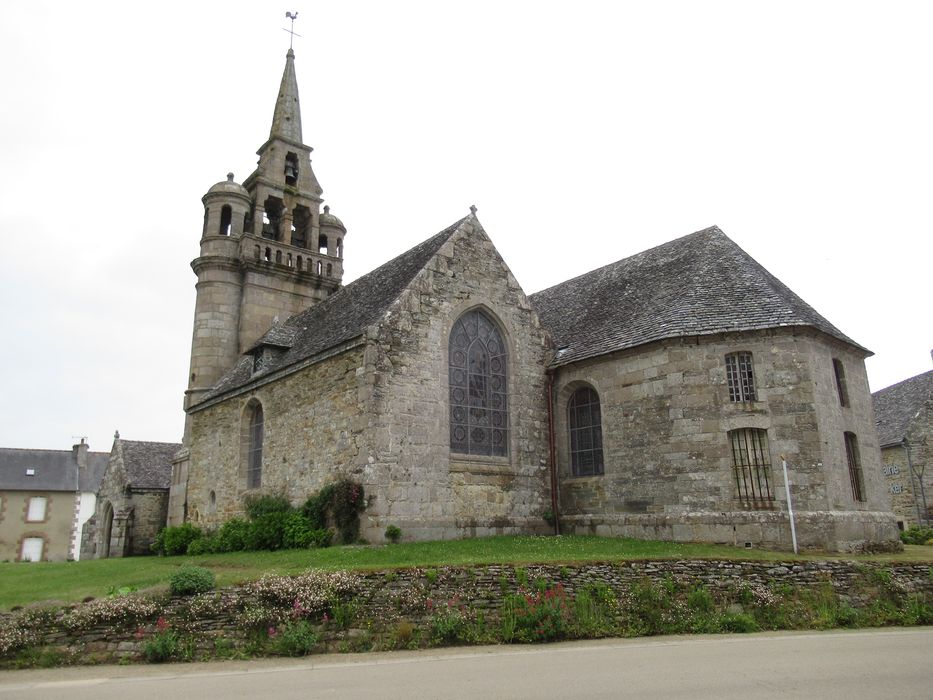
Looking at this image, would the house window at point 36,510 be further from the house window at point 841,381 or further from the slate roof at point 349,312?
the house window at point 841,381

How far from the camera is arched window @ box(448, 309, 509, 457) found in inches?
740

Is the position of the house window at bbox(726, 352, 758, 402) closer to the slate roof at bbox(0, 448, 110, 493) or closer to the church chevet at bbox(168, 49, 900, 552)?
the church chevet at bbox(168, 49, 900, 552)

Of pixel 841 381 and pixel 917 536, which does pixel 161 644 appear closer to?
pixel 841 381

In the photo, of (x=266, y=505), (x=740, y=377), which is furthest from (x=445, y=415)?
(x=740, y=377)

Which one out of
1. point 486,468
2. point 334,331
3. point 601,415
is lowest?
point 486,468

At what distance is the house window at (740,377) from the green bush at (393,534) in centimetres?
878

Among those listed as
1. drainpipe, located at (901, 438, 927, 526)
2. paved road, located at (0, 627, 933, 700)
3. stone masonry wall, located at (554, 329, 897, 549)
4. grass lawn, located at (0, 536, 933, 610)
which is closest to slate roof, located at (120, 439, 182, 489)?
grass lawn, located at (0, 536, 933, 610)

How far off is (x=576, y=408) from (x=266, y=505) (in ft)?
30.5

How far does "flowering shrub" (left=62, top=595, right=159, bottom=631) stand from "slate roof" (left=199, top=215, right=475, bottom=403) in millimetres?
8462

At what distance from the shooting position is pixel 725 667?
8.76 meters

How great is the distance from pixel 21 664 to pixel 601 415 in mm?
14094

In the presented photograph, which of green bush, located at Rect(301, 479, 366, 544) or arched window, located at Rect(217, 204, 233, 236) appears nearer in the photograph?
green bush, located at Rect(301, 479, 366, 544)

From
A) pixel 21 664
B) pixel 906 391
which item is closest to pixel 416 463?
pixel 21 664

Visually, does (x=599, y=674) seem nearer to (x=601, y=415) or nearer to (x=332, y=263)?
(x=601, y=415)
